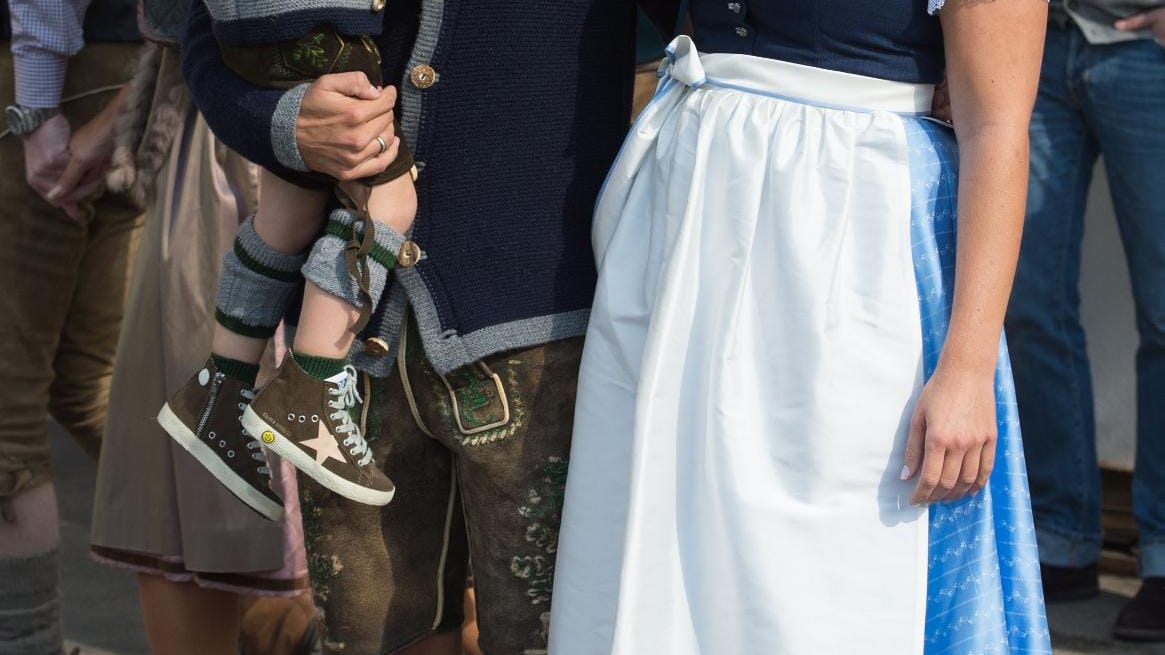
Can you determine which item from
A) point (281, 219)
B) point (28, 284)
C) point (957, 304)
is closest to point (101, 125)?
point (28, 284)

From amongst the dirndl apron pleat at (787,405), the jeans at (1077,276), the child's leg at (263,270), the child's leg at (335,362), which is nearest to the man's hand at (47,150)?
the child's leg at (263,270)

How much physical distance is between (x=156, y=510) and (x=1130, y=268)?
6.86ft

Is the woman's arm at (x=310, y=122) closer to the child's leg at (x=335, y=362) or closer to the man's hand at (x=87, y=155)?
the child's leg at (x=335, y=362)

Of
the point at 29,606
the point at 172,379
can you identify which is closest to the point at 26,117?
the point at 172,379

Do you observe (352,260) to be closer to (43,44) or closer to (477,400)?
(477,400)

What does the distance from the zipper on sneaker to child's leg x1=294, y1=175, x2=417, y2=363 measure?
0.18 m

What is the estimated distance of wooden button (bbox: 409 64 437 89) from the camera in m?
1.56

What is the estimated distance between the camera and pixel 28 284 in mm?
2686

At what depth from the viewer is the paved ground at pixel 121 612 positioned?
120 inches

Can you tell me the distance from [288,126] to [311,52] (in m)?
0.09

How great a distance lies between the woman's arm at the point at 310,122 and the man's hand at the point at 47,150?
109cm

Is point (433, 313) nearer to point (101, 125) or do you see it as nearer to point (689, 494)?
point (689, 494)

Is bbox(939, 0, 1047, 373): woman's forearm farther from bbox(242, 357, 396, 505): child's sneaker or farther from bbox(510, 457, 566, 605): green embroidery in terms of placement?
bbox(242, 357, 396, 505): child's sneaker

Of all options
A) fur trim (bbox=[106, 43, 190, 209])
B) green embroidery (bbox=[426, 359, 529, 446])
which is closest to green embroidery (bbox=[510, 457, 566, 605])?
green embroidery (bbox=[426, 359, 529, 446])
